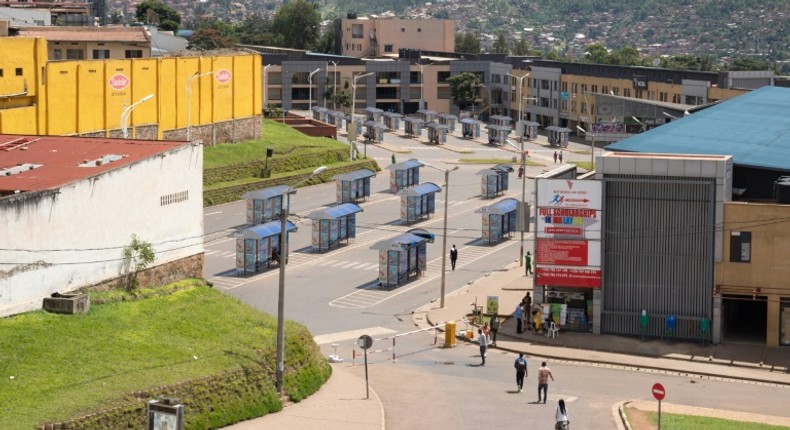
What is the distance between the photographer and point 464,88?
166 m

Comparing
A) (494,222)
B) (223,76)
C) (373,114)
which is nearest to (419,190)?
(494,222)

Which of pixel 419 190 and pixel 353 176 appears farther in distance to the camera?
pixel 353 176

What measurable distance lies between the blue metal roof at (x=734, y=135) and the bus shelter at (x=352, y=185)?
2372cm

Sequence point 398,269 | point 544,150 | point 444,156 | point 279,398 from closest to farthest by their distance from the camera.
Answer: point 279,398 < point 398,269 < point 444,156 < point 544,150

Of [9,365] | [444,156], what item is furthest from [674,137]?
[444,156]

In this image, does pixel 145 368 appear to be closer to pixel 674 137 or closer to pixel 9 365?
pixel 9 365

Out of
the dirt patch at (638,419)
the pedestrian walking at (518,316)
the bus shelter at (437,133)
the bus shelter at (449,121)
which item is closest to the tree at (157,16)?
the bus shelter at (449,121)

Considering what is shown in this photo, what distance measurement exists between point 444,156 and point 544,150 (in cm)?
1293

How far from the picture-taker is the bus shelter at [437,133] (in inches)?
5379

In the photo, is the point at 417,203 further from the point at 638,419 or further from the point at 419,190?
the point at 638,419

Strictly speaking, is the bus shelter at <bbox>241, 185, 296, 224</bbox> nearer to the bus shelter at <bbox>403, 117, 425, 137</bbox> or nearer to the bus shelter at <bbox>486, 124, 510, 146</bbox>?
the bus shelter at <bbox>486, 124, 510, 146</bbox>

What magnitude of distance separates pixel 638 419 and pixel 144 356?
1557 cm

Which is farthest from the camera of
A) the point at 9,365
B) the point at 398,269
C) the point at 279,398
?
the point at 398,269

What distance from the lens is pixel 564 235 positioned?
192ft
